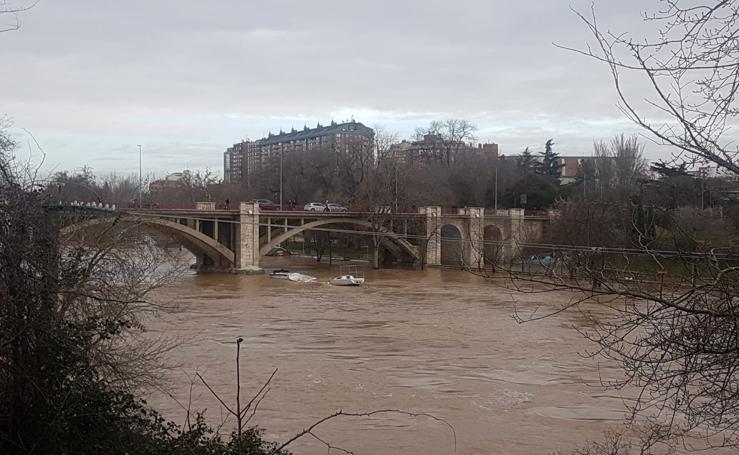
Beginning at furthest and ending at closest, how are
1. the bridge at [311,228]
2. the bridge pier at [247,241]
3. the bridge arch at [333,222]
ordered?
the bridge arch at [333,222] < the bridge pier at [247,241] < the bridge at [311,228]

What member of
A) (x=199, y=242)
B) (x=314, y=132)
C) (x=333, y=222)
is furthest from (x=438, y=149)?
(x=314, y=132)

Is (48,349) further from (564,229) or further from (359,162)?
(359,162)

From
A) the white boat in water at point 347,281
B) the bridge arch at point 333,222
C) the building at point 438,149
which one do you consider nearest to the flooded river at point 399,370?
the white boat in water at point 347,281

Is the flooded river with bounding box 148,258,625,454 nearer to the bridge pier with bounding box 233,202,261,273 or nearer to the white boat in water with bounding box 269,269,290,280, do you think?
the white boat in water with bounding box 269,269,290,280

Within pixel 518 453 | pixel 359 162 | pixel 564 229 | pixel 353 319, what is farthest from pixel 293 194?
pixel 518 453

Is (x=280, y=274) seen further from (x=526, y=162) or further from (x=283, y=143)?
(x=283, y=143)

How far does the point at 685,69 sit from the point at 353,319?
19.8 metres

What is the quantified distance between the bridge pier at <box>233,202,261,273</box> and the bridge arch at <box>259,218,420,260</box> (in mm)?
749

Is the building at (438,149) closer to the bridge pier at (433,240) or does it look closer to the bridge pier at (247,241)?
the bridge pier at (433,240)

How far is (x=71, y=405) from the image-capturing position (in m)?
5.73

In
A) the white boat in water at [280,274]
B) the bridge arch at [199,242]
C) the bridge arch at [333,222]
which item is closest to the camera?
the bridge arch at [199,242]

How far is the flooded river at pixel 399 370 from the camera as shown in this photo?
34.8ft

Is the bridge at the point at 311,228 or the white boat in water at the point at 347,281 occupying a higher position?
the bridge at the point at 311,228

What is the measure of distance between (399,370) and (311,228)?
24880 mm
